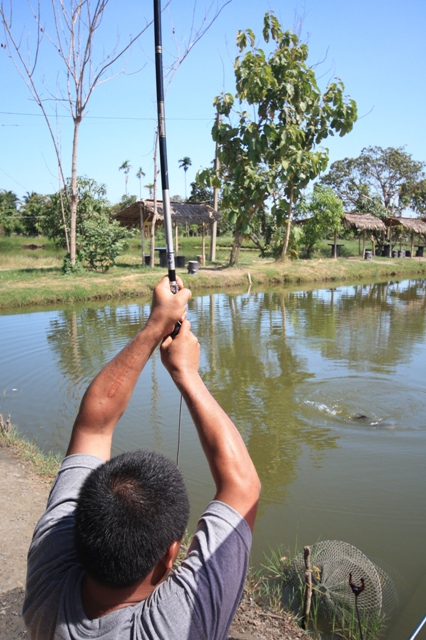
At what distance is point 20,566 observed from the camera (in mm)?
2787

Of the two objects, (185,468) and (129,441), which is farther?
(129,441)

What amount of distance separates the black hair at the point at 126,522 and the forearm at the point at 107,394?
0.89 feet

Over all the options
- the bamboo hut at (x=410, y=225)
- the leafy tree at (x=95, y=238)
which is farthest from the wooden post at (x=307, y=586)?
the bamboo hut at (x=410, y=225)

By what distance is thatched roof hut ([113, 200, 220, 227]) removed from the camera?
20.3m

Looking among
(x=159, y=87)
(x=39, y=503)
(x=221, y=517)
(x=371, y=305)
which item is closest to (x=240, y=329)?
(x=371, y=305)

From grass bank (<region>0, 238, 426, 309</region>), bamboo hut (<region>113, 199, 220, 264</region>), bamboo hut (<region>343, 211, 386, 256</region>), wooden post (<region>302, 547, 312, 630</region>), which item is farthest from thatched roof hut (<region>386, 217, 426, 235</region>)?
wooden post (<region>302, 547, 312, 630</region>)

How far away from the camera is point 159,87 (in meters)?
2.05

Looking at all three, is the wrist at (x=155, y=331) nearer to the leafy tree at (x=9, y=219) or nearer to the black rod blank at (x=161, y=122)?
the black rod blank at (x=161, y=122)

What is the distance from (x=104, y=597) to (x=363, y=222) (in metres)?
28.1

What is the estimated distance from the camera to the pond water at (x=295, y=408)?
12.5 ft

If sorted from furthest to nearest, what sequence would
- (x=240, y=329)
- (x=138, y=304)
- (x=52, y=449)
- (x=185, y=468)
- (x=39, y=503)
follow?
(x=138, y=304), (x=240, y=329), (x=52, y=449), (x=185, y=468), (x=39, y=503)

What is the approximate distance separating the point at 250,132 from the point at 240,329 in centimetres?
1061

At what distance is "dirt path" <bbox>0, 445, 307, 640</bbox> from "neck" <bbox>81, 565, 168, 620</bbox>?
4.66ft

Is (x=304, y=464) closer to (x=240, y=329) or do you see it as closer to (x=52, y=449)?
(x=52, y=449)
